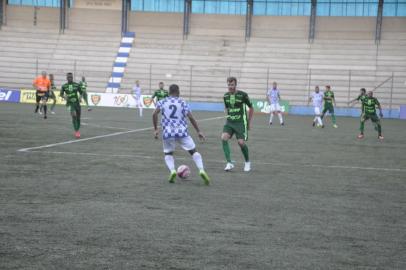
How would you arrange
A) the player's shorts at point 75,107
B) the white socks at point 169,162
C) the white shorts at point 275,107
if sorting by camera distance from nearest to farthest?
the white socks at point 169,162, the player's shorts at point 75,107, the white shorts at point 275,107

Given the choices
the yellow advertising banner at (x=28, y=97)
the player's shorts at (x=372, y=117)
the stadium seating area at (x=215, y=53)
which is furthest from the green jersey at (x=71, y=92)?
the stadium seating area at (x=215, y=53)

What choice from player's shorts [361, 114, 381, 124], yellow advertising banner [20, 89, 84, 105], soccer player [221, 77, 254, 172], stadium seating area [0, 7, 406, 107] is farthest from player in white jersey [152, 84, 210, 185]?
stadium seating area [0, 7, 406, 107]

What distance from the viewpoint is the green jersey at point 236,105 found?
13.9 metres

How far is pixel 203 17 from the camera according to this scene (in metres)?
60.1

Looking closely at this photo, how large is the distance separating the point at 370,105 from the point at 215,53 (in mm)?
32211

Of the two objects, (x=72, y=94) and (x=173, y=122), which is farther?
(x=72, y=94)

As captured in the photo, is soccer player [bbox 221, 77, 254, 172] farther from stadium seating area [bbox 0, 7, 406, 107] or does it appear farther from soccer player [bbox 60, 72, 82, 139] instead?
stadium seating area [bbox 0, 7, 406, 107]

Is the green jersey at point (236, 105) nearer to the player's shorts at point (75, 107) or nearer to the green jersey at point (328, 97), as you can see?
the player's shorts at point (75, 107)

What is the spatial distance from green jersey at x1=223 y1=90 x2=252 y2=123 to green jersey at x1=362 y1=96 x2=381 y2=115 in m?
12.9

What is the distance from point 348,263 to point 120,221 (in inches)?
109

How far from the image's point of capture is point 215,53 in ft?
187

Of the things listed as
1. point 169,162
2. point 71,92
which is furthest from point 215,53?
point 169,162

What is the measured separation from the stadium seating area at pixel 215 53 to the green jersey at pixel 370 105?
2492 cm

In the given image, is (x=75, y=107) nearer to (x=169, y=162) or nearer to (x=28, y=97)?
(x=169, y=162)
